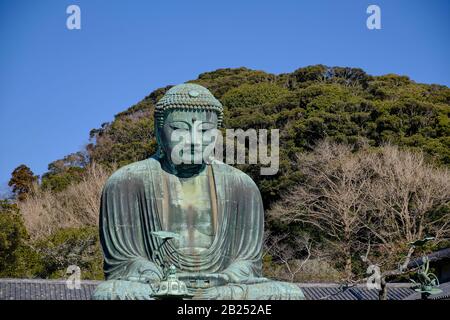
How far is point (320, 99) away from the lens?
4719 cm

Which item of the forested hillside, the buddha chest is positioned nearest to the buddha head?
the buddha chest

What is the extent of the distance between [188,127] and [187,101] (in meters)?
0.31

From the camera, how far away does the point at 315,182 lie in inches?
1529

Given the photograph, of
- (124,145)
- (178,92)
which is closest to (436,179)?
(124,145)

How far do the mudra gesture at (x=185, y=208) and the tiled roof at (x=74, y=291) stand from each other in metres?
11.9

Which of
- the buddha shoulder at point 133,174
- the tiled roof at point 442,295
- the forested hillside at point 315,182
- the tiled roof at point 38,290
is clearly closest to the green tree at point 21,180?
the forested hillside at point 315,182

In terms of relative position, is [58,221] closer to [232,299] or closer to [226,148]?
[226,148]

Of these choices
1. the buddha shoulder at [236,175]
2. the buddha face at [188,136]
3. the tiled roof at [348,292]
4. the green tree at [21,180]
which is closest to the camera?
the buddha face at [188,136]

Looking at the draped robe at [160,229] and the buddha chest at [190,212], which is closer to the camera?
the draped robe at [160,229]

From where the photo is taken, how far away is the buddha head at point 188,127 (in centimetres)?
1408

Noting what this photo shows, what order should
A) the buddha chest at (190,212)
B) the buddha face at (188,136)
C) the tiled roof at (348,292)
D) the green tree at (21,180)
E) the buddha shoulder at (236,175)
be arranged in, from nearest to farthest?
the buddha chest at (190,212) < the buddha face at (188,136) < the buddha shoulder at (236,175) < the tiled roof at (348,292) < the green tree at (21,180)

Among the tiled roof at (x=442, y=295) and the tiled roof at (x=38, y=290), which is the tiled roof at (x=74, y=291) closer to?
the tiled roof at (x=38, y=290)

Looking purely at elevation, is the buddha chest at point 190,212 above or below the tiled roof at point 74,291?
above

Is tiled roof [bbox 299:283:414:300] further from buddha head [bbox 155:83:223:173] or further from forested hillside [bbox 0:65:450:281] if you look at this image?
buddha head [bbox 155:83:223:173]
